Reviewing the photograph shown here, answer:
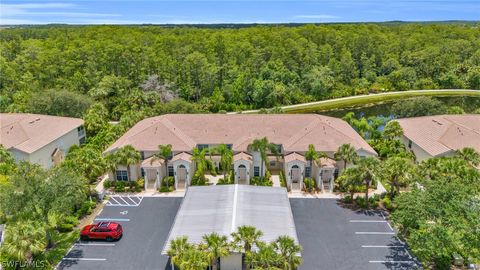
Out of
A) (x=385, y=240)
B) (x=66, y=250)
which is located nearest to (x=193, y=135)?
(x=66, y=250)

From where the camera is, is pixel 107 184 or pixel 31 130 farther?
pixel 31 130

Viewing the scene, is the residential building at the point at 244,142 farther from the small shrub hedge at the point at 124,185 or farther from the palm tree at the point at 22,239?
the palm tree at the point at 22,239

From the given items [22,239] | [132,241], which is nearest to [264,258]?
[132,241]

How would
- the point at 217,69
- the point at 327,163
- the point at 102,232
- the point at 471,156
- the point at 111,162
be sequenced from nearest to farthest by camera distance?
the point at 102,232
the point at 471,156
the point at 111,162
the point at 327,163
the point at 217,69

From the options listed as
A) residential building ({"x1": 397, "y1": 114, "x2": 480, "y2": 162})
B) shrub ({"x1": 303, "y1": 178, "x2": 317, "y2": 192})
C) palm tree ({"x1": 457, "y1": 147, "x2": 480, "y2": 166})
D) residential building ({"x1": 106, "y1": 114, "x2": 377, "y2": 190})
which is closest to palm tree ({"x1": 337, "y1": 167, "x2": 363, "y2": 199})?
residential building ({"x1": 106, "y1": 114, "x2": 377, "y2": 190})

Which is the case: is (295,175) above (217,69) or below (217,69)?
below

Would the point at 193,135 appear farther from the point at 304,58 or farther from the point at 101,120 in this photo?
the point at 304,58

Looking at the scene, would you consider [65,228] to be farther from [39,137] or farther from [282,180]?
[282,180]

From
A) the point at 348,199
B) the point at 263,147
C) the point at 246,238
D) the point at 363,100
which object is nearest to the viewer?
the point at 246,238

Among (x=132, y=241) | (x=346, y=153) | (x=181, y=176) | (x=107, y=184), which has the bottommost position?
(x=132, y=241)
